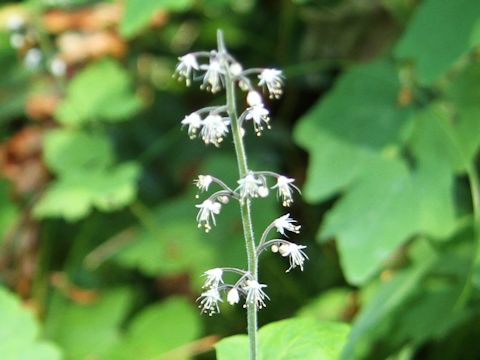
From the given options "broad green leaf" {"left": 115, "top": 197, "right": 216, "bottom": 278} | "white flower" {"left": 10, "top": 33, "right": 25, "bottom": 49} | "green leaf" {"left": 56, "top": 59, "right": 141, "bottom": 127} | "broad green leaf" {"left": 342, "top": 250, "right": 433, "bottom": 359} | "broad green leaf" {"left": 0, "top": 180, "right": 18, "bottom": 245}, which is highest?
"white flower" {"left": 10, "top": 33, "right": 25, "bottom": 49}

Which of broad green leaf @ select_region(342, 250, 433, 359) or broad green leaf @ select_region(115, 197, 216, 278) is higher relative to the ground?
broad green leaf @ select_region(115, 197, 216, 278)

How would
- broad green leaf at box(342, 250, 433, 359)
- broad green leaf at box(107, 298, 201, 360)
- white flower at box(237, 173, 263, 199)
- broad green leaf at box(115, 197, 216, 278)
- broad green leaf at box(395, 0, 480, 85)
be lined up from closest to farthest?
white flower at box(237, 173, 263, 199) < broad green leaf at box(342, 250, 433, 359) < broad green leaf at box(395, 0, 480, 85) < broad green leaf at box(107, 298, 201, 360) < broad green leaf at box(115, 197, 216, 278)

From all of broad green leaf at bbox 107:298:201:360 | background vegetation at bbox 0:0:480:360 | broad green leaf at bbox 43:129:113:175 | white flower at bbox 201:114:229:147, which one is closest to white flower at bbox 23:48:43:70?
background vegetation at bbox 0:0:480:360

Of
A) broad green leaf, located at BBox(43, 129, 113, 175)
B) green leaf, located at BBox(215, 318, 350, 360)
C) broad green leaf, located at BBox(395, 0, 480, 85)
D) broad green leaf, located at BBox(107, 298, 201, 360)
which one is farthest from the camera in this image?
broad green leaf, located at BBox(43, 129, 113, 175)

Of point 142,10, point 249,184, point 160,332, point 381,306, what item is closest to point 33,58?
point 142,10

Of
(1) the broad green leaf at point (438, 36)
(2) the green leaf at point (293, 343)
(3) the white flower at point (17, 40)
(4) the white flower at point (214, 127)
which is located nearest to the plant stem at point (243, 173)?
(4) the white flower at point (214, 127)

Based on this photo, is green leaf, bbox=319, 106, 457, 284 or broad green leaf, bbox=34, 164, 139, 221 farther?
broad green leaf, bbox=34, 164, 139, 221

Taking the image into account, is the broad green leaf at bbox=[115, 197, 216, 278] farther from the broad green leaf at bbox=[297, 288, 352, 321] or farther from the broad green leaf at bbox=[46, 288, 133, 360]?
the broad green leaf at bbox=[297, 288, 352, 321]

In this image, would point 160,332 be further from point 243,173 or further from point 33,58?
point 243,173
